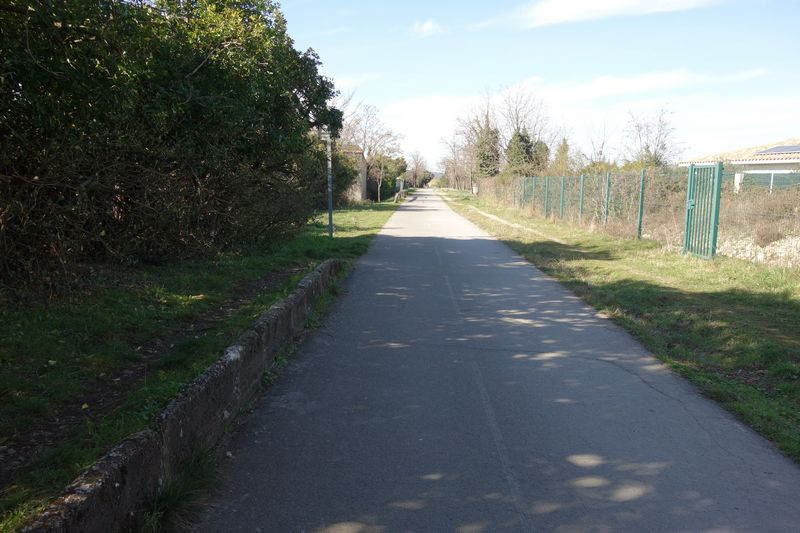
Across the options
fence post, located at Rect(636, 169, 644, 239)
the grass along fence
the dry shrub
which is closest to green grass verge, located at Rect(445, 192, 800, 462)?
the grass along fence

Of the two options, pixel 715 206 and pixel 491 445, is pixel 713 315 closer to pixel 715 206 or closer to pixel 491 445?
pixel 491 445

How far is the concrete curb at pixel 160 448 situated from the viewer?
2691 mm

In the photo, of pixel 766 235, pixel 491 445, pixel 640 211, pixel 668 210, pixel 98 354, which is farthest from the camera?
pixel 640 211

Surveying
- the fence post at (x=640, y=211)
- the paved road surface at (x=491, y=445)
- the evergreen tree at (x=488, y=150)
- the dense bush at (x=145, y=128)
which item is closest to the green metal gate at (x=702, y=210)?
the fence post at (x=640, y=211)

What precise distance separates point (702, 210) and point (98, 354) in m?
13.0

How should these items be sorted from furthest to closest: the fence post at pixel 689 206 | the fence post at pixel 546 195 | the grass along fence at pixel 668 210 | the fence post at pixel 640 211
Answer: the fence post at pixel 546 195, the fence post at pixel 640 211, the fence post at pixel 689 206, the grass along fence at pixel 668 210

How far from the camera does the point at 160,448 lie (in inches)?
134

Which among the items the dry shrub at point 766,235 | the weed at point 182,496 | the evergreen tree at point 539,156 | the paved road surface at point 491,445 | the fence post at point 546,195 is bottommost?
the paved road surface at point 491,445

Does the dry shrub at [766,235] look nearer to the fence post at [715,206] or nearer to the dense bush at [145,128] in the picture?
the fence post at [715,206]

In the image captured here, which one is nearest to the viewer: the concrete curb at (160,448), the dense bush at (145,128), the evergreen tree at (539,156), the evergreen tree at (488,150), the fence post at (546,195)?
the concrete curb at (160,448)

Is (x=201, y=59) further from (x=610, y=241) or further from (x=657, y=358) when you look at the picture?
(x=610, y=241)

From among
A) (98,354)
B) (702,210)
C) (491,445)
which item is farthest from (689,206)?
(98,354)

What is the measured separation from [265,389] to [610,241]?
14711 mm

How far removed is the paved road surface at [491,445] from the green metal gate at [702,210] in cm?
737
